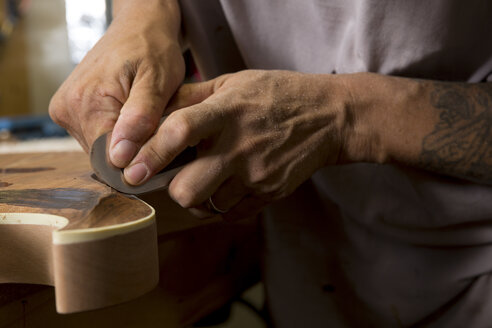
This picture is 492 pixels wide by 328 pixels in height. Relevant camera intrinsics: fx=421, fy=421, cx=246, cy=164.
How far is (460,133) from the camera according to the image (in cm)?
54

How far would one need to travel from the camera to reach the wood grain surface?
0.30m

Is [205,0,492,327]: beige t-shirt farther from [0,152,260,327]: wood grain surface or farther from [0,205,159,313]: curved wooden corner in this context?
[0,205,159,313]: curved wooden corner

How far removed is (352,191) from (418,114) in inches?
7.2

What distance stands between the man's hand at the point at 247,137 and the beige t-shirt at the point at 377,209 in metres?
0.15

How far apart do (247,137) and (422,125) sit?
0.24 m

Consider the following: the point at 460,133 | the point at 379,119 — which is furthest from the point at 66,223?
the point at 460,133

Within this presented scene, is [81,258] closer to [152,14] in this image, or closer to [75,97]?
[75,97]

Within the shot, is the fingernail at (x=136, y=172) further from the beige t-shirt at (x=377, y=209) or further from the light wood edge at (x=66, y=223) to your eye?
the beige t-shirt at (x=377, y=209)

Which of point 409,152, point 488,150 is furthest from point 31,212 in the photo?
point 488,150

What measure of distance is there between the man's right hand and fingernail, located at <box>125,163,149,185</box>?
11 mm

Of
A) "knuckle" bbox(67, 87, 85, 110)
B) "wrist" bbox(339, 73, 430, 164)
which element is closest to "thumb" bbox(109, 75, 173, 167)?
"knuckle" bbox(67, 87, 85, 110)

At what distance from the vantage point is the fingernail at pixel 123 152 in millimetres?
415

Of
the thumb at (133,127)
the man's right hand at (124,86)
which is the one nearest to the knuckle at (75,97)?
the man's right hand at (124,86)

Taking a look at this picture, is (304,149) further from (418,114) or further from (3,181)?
(3,181)
